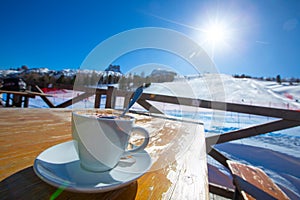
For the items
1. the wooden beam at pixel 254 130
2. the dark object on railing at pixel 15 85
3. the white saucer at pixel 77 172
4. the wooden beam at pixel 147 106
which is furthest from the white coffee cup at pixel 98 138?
the dark object on railing at pixel 15 85

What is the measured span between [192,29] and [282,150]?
1.86 m

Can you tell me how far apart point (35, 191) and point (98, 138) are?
8 centimetres

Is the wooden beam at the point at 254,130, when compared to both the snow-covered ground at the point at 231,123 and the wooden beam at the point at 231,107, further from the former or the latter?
the snow-covered ground at the point at 231,123

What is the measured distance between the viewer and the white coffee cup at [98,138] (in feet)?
0.60

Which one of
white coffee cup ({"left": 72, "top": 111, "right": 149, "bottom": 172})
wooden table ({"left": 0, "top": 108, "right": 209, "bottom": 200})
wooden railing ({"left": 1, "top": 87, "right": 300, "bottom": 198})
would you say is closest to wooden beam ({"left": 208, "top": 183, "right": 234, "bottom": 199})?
wooden railing ({"left": 1, "top": 87, "right": 300, "bottom": 198})

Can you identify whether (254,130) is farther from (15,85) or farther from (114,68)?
(15,85)

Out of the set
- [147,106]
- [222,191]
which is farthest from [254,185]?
[147,106]

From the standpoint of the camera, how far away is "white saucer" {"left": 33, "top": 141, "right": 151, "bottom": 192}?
0.50ft

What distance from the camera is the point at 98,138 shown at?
0.61 ft

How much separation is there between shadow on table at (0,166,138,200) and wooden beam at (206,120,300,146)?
41.5 inches

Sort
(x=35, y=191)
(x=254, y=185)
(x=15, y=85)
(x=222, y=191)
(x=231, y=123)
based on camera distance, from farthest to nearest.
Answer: (x=15, y=85)
(x=231, y=123)
(x=222, y=191)
(x=254, y=185)
(x=35, y=191)

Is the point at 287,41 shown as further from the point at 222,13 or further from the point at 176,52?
the point at 176,52

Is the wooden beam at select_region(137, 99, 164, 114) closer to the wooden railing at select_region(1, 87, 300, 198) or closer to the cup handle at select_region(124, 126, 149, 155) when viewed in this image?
the wooden railing at select_region(1, 87, 300, 198)

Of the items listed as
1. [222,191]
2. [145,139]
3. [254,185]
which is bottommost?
[222,191]
